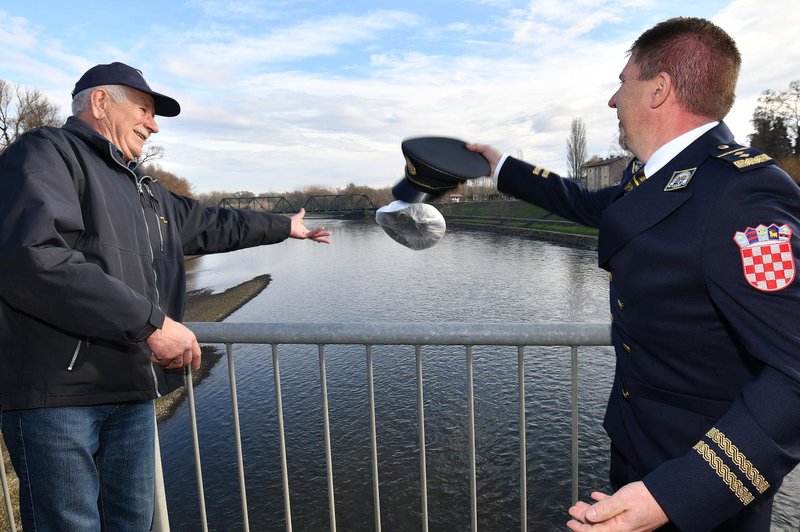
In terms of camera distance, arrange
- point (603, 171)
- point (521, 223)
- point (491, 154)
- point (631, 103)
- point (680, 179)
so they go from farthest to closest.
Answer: point (603, 171)
point (521, 223)
point (491, 154)
point (631, 103)
point (680, 179)

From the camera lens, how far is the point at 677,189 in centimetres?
141

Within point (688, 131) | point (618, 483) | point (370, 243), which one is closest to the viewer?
point (688, 131)

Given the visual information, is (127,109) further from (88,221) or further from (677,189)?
(677,189)

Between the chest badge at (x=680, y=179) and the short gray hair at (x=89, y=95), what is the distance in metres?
2.19

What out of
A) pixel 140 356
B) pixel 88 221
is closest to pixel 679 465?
pixel 140 356

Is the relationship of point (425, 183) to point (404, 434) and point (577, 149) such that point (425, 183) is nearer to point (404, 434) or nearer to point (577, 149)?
point (404, 434)

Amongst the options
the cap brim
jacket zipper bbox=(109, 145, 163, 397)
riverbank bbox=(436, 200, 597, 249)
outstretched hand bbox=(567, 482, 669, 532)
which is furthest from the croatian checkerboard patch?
riverbank bbox=(436, 200, 597, 249)

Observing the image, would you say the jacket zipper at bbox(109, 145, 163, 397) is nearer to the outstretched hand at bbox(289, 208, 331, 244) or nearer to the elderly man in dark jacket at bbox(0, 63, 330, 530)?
the elderly man in dark jacket at bbox(0, 63, 330, 530)

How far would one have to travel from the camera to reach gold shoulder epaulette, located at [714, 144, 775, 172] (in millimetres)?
1276

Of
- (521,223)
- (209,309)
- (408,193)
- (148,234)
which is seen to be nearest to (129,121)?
(148,234)

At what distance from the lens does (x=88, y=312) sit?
5.34 feet

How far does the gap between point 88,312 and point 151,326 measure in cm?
19

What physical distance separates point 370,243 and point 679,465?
206 ft

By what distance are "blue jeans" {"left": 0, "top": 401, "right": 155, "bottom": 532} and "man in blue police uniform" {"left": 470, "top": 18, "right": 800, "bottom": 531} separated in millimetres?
1734
